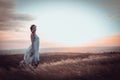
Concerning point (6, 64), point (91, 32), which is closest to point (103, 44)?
point (91, 32)

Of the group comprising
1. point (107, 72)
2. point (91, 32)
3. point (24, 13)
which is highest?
point (24, 13)

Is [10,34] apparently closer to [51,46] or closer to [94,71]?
[51,46]

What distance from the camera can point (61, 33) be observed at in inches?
176

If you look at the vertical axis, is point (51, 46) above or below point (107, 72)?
above

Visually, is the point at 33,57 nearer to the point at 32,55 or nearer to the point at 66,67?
the point at 32,55

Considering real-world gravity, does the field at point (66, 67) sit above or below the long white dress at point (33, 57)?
below

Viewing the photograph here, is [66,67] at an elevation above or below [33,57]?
below

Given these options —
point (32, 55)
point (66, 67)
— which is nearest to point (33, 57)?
point (32, 55)

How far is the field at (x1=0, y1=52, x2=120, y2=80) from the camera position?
432cm

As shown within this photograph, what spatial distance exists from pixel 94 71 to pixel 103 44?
1.43 ft

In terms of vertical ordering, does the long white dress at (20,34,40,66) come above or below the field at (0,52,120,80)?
above

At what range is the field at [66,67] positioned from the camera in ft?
14.2

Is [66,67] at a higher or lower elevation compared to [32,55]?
lower

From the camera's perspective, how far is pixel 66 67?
14.4 ft
